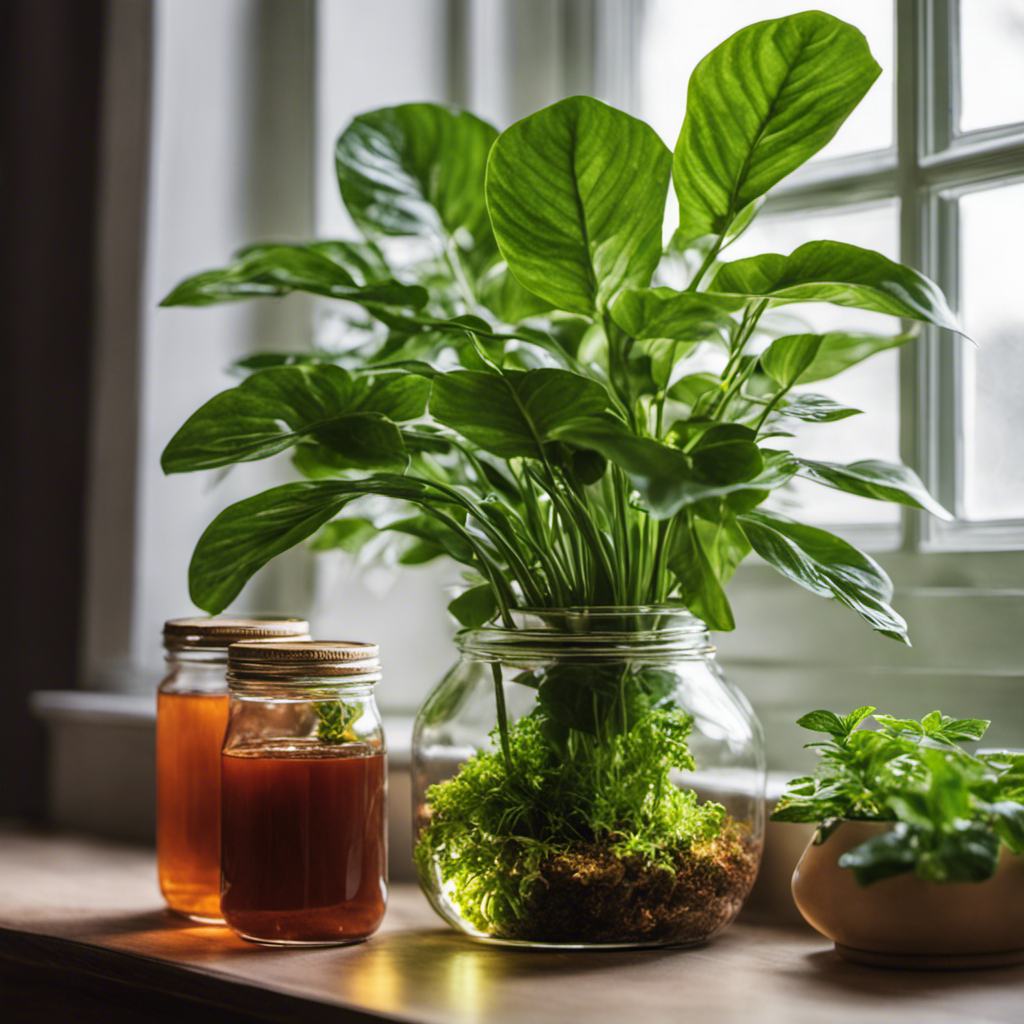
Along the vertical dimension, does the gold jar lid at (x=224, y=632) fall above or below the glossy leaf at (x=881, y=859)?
above

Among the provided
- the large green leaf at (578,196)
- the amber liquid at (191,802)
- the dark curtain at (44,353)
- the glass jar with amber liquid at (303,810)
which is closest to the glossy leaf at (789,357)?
the large green leaf at (578,196)

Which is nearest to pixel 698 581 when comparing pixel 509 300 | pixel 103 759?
pixel 509 300

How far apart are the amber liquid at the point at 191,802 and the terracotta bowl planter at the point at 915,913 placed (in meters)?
0.44

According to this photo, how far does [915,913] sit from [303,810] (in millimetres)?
382

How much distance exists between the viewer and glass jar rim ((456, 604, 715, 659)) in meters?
0.74

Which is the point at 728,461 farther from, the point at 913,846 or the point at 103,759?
the point at 103,759

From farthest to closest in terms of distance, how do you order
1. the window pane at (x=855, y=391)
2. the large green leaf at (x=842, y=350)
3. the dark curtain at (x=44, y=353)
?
1. the dark curtain at (x=44, y=353)
2. the window pane at (x=855, y=391)
3. the large green leaf at (x=842, y=350)

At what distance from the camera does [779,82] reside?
0.67m

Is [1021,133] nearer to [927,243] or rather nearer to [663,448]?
[927,243]

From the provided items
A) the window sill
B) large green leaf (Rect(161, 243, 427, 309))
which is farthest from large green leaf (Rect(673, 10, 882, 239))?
the window sill

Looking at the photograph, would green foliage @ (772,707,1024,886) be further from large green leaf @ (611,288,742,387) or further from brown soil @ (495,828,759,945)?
large green leaf @ (611,288,742,387)

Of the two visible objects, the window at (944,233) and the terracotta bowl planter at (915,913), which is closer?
the terracotta bowl planter at (915,913)

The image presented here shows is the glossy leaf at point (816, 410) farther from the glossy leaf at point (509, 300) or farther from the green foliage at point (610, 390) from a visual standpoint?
the glossy leaf at point (509, 300)

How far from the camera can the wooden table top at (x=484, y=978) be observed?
0.61 m
